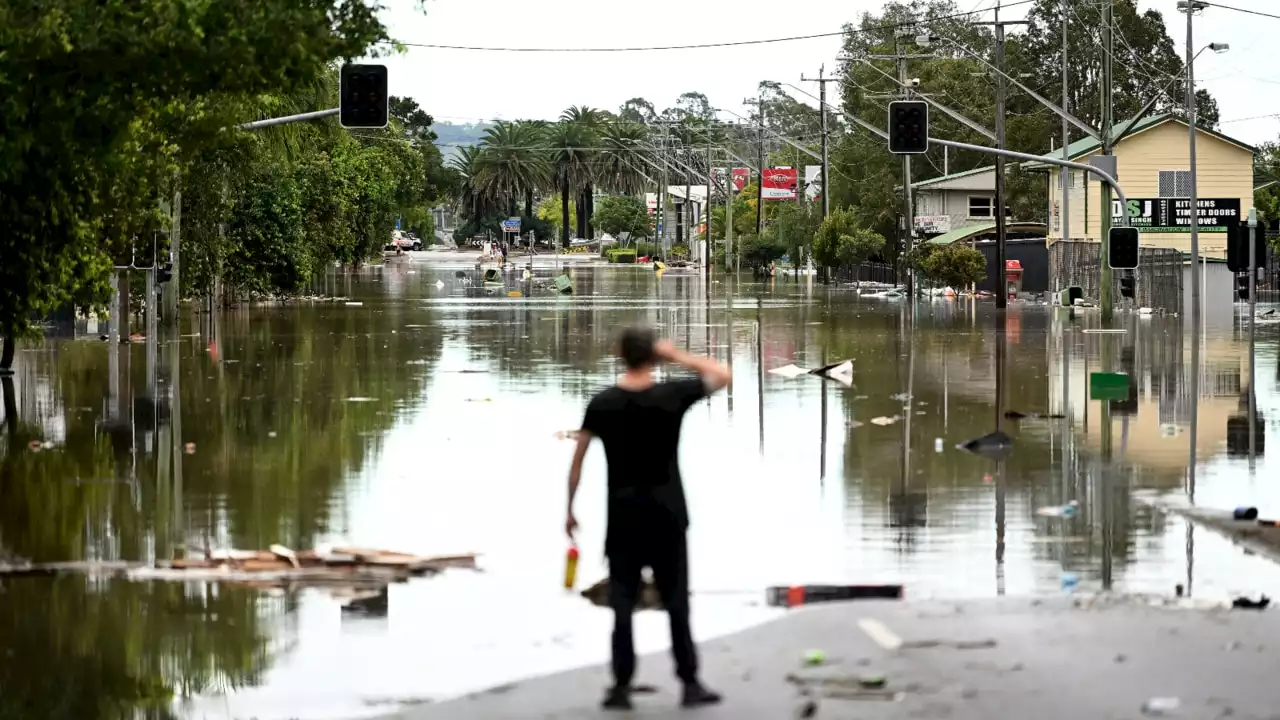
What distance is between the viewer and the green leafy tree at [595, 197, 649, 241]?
17925 centimetres

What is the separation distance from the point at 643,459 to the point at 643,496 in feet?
0.53

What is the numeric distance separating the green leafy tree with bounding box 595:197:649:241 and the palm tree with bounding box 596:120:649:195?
4409mm

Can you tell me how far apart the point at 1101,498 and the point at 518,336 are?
89.5 feet

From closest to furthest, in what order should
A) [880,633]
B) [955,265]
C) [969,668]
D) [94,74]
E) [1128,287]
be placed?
1. [969,668]
2. [880,633]
3. [94,74]
4. [1128,287]
5. [955,265]

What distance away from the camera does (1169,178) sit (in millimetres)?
75062

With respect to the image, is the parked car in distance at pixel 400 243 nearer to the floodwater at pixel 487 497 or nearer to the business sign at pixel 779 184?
the business sign at pixel 779 184

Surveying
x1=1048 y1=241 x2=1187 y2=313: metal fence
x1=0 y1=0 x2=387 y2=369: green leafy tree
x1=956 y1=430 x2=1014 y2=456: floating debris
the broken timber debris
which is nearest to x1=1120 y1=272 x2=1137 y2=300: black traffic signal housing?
x1=1048 y1=241 x2=1187 y2=313: metal fence

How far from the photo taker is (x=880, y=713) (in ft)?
27.4

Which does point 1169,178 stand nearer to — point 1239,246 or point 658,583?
point 1239,246

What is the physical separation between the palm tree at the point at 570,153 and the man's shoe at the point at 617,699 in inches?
6100

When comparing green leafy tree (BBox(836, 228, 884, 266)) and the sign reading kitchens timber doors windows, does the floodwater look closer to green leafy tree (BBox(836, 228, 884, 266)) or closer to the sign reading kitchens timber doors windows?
the sign reading kitchens timber doors windows

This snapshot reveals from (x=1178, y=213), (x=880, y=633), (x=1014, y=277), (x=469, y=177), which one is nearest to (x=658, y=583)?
(x=880, y=633)

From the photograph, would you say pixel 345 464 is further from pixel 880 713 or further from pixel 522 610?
pixel 880 713

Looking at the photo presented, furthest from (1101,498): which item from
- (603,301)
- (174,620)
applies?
(603,301)
